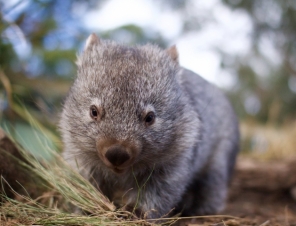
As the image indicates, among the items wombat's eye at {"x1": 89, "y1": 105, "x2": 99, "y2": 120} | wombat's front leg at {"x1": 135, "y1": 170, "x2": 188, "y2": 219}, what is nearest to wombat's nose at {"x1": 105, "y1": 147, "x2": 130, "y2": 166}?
wombat's eye at {"x1": 89, "y1": 105, "x2": 99, "y2": 120}

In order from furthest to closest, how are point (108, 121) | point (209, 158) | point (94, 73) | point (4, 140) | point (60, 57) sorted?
1. point (60, 57)
2. point (209, 158)
3. point (4, 140)
4. point (94, 73)
5. point (108, 121)

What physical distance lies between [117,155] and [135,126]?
304 millimetres

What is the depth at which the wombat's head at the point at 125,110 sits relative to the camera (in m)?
2.92

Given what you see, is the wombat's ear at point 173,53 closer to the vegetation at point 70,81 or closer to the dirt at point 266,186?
the vegetation at point 70,81

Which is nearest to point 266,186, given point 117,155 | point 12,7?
point 117,155

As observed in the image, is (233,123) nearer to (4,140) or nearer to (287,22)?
(4,140)

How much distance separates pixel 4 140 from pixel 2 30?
2589mm

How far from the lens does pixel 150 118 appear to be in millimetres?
3139

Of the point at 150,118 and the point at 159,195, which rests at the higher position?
the point at 150,118

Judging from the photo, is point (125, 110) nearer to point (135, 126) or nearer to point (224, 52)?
point (135, 126)

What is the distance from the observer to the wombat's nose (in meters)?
2.76

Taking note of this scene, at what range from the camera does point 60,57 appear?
23.3 ft

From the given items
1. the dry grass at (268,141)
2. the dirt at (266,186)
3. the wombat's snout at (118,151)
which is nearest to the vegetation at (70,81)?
the dry grass at (268,141)

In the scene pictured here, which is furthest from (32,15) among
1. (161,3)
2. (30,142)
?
(161,3)
